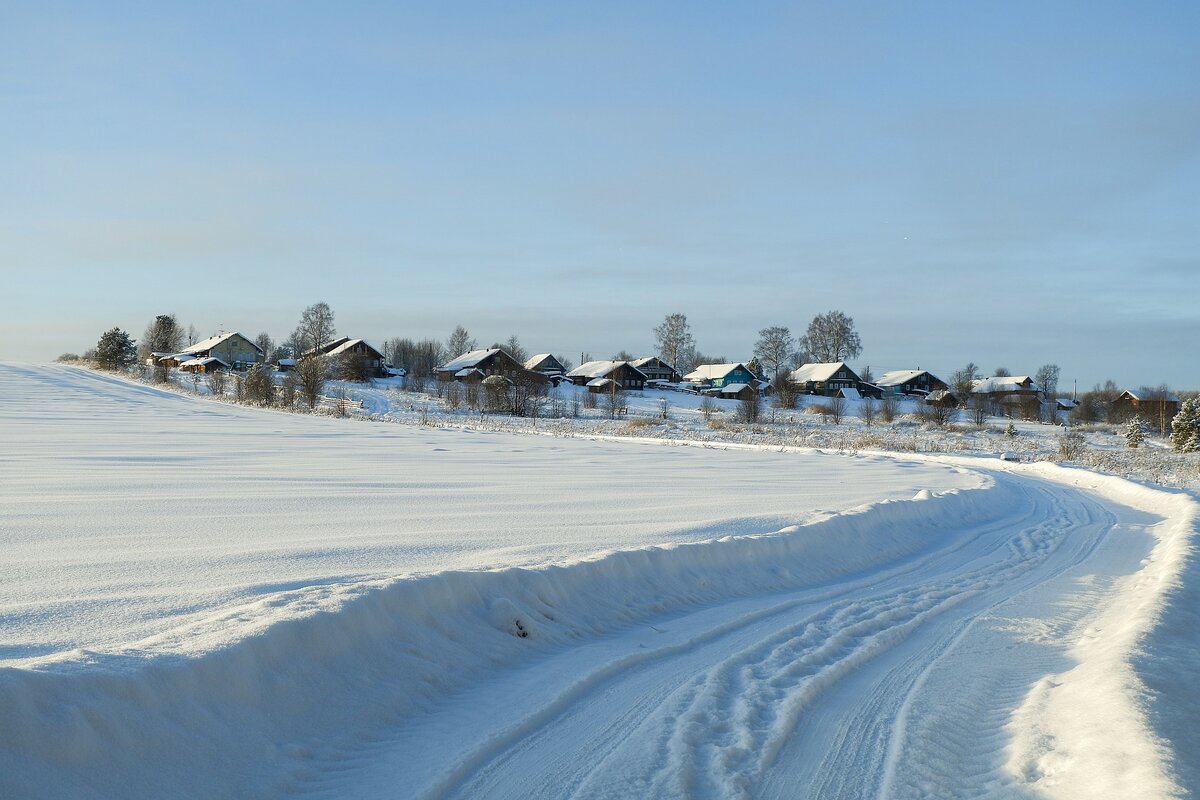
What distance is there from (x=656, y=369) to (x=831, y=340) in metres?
31.0

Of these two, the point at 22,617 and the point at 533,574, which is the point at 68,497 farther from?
the point at 533,574

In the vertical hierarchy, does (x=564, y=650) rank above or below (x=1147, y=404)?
below

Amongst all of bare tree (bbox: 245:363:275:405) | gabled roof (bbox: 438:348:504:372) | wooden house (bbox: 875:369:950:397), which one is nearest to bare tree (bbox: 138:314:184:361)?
gabled roof (bbox: 438:348:504:372)

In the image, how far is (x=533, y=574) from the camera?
6.42 m

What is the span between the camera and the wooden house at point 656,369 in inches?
3871

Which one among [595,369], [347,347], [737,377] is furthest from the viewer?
[737,377]

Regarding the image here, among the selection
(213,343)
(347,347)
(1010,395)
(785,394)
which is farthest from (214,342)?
(1010,395)

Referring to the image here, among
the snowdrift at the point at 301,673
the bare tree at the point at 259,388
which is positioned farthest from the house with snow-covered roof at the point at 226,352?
the snowdrift at the point at 301,673

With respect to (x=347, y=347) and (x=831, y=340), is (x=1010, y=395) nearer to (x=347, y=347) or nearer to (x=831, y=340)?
(x=831, y=340)

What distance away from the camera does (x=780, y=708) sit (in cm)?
460

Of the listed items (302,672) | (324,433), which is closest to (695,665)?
(302,672)

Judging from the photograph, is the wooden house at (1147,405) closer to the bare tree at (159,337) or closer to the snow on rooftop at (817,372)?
the snow on rooftop at (817,372)

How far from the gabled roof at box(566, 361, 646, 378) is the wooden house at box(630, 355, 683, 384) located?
2.43 metres

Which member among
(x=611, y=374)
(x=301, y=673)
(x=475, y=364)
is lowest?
(x=301, y=673)
